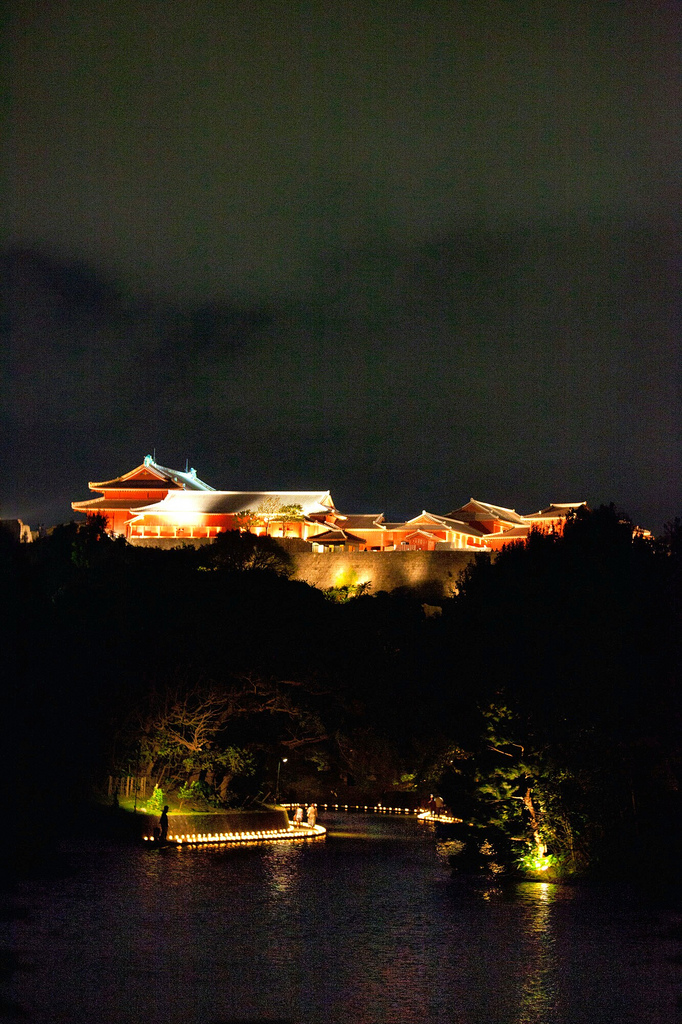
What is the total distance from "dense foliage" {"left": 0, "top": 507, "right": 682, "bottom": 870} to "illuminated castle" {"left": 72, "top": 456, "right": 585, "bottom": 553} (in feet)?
42.5

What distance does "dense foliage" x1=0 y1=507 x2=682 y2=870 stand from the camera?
1581cm

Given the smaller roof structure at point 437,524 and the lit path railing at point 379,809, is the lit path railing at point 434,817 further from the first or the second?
the smaller roof structure at point 437,524

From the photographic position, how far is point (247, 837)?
816 inches

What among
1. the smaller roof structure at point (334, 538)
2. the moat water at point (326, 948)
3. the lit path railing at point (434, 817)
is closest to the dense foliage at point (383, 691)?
the moat water at point (326, 948)

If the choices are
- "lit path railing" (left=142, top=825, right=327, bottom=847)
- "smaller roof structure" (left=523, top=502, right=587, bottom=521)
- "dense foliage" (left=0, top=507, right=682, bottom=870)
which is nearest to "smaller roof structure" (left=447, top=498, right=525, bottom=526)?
"smaller roof structure" (left=523, top=502, right=587, bottom=521)

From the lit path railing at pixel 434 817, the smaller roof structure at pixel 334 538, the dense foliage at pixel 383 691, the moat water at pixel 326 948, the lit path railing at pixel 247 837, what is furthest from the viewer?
the smaller roof structure at pixel 334 538

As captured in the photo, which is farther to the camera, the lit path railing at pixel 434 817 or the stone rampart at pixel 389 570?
the stone rampart at pixel 389 570

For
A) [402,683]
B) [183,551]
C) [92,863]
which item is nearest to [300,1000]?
[92,863]

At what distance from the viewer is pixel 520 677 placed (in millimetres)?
16938

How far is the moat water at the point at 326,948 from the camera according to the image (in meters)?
8.91

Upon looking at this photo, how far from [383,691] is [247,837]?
632 centimetres

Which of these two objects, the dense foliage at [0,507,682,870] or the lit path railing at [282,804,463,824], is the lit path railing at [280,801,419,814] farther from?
the dense foliage at [0,507,682,870]

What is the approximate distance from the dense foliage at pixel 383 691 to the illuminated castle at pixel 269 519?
1295 centimetres

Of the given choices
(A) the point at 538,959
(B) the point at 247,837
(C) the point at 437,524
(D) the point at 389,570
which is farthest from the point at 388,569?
(A) the point at 538,959
